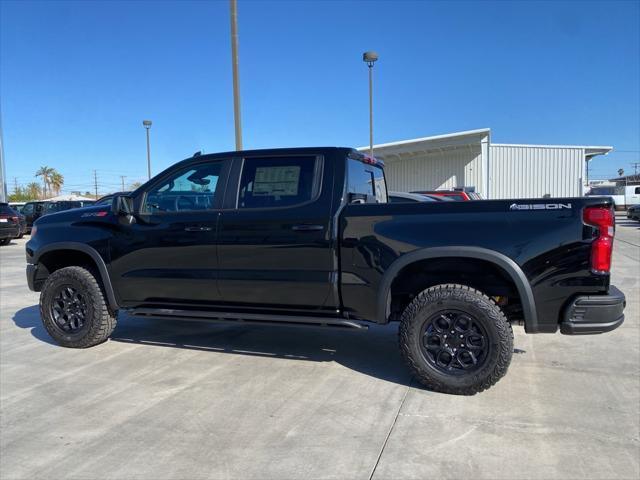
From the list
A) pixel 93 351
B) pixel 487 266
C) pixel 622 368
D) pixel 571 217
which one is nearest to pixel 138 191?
pixel 93 351

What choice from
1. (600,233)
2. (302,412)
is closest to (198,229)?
(302,412)

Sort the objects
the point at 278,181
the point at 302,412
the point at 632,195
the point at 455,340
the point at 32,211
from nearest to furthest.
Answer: the point at 302,412 → the point at 455,340 → the point at 278,181 → the point at 32,211 → the point at 632,195

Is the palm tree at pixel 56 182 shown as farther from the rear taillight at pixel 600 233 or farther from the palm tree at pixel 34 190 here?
the rear taillight at pixel 600 233

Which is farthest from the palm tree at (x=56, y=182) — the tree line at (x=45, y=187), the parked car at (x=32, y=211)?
the parked car at (x=32, y=211)

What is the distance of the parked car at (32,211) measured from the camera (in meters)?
24.0

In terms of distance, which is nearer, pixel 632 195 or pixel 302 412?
pixel 302 412

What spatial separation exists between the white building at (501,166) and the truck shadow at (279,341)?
2713cm

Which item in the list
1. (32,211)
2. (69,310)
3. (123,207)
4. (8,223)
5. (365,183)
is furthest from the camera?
(32,211)

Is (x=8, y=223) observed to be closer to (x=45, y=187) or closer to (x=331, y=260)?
(x=331, y=260)

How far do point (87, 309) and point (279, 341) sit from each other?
6.59ft

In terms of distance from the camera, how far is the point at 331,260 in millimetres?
4332

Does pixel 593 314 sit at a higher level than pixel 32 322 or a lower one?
higher

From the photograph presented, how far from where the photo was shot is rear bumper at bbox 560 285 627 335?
12.2 feet

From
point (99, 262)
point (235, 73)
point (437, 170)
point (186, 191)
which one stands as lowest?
point (99, 262)
